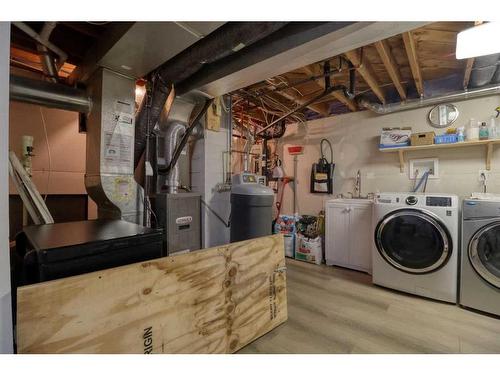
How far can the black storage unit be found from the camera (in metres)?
0.90

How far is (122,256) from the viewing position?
1104 millimetres

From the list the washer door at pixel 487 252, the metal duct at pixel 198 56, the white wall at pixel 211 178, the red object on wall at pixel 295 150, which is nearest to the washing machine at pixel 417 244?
the washer door at pixel 487 252

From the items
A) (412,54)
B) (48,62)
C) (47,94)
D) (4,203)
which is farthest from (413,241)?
(48,62)

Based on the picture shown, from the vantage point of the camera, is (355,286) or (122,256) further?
(355,286)

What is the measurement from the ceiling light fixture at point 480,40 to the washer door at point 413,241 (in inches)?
52.7

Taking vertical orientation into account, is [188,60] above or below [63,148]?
above

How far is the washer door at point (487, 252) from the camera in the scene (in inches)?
71.9

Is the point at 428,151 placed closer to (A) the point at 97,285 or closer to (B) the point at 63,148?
(A) the point at 97,285

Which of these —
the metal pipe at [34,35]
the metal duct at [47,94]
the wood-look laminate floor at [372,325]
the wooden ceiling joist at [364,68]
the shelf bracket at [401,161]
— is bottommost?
the wood-look laminate floor at [372,325]

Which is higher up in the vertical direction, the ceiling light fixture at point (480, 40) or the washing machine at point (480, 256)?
the ceiling light fixture at point (480, 40)

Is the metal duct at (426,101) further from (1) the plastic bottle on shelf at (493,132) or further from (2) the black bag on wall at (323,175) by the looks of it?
(2) the black bag on wall at (323,175)

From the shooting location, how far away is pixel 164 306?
1083mm

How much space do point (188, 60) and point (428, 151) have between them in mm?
2958
